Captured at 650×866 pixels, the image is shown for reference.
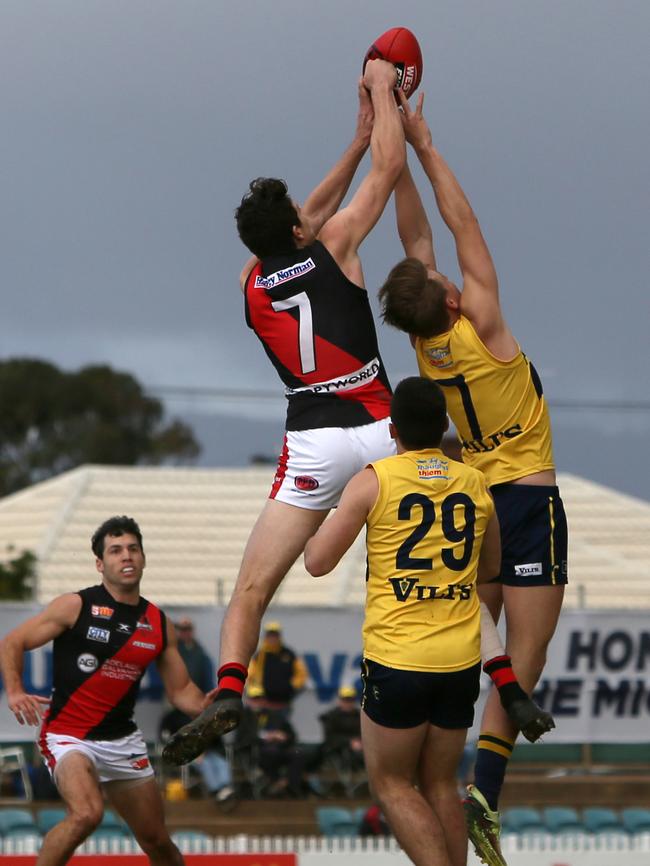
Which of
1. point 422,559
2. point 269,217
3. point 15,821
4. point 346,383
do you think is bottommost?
point 15,821

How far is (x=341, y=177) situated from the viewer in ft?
25.9

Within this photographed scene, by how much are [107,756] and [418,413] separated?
3.66 meters

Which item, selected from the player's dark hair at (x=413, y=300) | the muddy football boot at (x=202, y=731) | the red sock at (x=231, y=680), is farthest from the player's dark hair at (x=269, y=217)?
the muddy football boot at (x=202, y=731)

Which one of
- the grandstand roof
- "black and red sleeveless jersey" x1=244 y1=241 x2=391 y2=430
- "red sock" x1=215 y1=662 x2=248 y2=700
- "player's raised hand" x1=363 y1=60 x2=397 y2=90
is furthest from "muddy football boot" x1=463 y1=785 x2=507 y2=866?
the grandstand roof

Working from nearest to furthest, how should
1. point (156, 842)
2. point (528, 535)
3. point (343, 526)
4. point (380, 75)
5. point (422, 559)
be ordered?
point (343, 526) → point (422, 559) → point (528, 535) → point (380, 75) → point (156, 842)

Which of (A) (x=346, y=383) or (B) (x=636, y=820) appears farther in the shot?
(B) (x=636, y=820)

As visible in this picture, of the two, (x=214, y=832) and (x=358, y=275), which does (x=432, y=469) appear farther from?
(x=214, y=832)

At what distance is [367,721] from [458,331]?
6.22 ft

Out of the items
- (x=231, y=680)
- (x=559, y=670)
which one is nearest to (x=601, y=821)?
(x=559, y=670)

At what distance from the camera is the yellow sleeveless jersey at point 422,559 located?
6.88 metres

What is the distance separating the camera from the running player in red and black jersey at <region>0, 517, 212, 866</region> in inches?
368

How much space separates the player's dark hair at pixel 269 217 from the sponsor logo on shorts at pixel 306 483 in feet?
3.54

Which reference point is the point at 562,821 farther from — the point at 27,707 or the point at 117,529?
the point at 27,707

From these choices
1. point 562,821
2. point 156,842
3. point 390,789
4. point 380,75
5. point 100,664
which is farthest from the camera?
point 562,821
